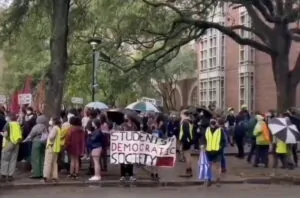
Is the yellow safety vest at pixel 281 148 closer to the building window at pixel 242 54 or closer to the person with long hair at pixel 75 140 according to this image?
the person with long hair at pixel 75 140

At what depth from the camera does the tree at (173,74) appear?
176ft

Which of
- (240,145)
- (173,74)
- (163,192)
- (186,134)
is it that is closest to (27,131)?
(186,134)

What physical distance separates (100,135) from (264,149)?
6.54 m

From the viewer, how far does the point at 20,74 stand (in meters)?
48.8

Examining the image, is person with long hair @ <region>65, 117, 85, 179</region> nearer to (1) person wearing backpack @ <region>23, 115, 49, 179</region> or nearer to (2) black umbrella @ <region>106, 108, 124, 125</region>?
(1) person wearing backpack @ <region>23, 115, 49, 179</region>

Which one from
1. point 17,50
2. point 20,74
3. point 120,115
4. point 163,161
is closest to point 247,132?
point 120,115

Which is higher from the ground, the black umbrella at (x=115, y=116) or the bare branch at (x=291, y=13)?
the bare branch at (x=291, y=13)

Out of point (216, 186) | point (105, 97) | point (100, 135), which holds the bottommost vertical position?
point (216, 186)

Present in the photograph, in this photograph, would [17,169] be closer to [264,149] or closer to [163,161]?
[163,161]

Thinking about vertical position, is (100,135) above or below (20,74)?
below

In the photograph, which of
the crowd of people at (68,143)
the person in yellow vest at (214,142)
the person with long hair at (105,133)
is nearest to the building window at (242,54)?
the crowd of people at (68,143)

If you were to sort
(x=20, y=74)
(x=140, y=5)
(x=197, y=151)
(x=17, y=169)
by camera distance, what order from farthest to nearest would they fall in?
(x=20, y=74) < (x=140, y=5) < (x=197, y=151) < (x=17, y=169)

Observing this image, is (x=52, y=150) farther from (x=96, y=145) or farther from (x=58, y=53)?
(x=58, y=53)

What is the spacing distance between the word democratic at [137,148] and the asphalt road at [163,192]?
2.79 feet
